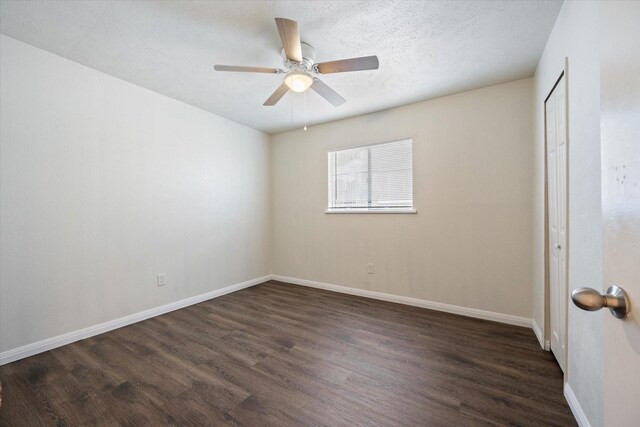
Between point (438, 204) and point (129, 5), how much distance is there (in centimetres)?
325

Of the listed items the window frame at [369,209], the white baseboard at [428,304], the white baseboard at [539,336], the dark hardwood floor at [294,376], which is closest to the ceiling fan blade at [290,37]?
the window frame at [369,209]

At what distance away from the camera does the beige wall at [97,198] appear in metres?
2.09

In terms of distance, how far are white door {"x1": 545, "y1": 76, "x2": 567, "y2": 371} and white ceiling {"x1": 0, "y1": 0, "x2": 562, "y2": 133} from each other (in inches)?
24.0

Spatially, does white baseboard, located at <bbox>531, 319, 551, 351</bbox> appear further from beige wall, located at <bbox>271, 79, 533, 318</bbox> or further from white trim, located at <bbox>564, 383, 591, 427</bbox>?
white trim, located at <bbox>564, 383, 591, 427</bbox>

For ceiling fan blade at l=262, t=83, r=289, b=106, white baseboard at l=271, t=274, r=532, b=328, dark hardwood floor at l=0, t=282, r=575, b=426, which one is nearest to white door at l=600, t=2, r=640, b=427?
dark hardwood floor at l=0, t=282, r=575, b=426

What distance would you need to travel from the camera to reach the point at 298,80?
6.79 feet

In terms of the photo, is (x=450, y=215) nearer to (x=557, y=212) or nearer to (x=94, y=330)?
(x=557, y=212)

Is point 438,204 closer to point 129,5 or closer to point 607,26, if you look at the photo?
point 607,26

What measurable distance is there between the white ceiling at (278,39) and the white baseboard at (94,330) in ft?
8.12

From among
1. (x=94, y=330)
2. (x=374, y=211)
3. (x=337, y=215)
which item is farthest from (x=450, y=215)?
Answer: (x=94, y=330)

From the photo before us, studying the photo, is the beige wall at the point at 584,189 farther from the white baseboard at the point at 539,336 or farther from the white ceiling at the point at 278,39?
the white baseboard at the point at 539,336

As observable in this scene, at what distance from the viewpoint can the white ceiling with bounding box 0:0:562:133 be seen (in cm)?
177

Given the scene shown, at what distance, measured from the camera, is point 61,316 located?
90.6 inches

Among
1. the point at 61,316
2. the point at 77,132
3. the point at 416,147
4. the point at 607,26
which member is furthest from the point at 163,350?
the point at 416,147
